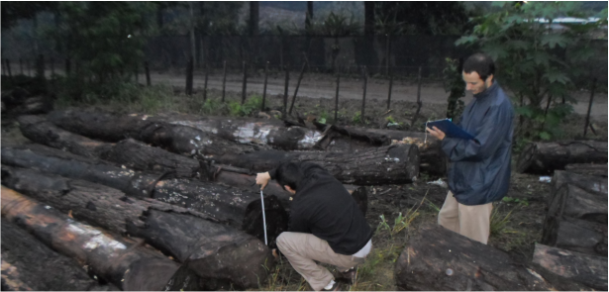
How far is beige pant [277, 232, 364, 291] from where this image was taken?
339 cm

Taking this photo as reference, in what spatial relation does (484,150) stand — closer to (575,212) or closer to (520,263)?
(520,263)

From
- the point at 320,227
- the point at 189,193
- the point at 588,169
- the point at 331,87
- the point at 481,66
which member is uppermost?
the point at 481,66

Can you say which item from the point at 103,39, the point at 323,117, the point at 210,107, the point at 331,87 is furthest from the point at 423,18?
the point at 103,39

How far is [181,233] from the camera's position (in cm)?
362

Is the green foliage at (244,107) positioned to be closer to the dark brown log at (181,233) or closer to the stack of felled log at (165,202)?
the stack of felled log at (165,202)

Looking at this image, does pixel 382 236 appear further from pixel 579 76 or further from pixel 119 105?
pixel 119 105

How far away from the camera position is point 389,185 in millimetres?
5590

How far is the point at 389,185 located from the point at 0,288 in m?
3.93

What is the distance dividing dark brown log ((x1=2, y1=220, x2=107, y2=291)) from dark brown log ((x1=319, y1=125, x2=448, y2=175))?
10.9ft

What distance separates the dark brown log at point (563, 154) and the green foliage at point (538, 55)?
2.81 ft

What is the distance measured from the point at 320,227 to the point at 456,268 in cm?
92

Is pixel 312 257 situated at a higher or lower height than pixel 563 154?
lower

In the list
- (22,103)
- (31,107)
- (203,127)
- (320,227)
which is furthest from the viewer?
(22,103)

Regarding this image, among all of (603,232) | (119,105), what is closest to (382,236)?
(603,232)
